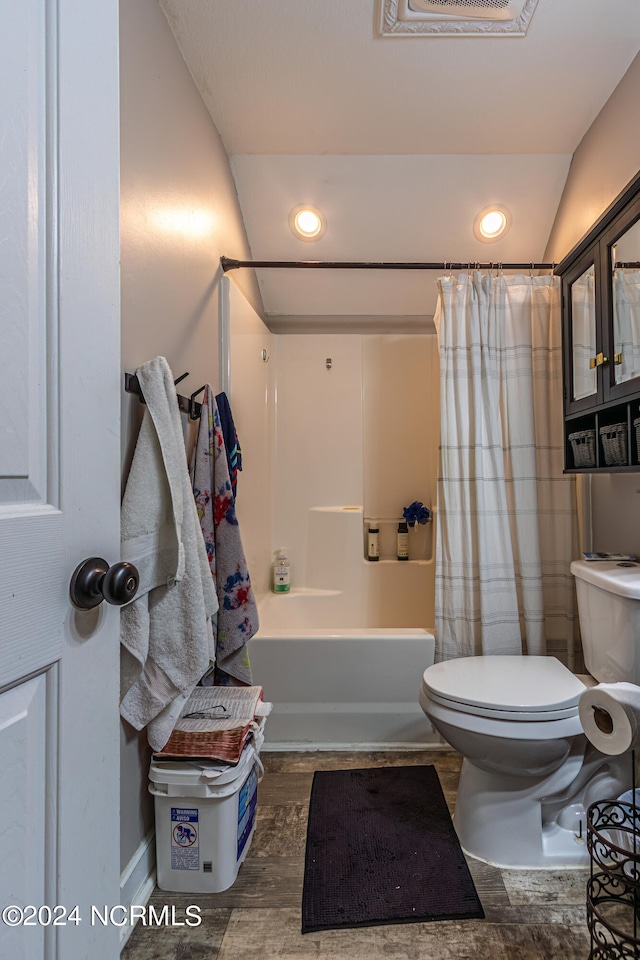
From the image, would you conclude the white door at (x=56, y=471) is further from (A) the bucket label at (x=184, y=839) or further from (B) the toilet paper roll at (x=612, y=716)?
(B) the toilet paper roll at (x=612, y=716)

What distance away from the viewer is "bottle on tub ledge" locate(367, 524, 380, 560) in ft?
8.66

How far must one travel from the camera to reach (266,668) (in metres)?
1.81

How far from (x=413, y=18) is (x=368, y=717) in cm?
233

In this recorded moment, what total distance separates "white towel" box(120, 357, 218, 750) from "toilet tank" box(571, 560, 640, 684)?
112cm

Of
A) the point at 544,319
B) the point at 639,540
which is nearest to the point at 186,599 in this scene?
the point at 639,540

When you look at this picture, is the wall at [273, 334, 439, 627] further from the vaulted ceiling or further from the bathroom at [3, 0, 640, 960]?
the vaulted ceiling

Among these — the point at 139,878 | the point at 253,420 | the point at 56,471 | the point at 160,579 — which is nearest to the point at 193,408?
the point at 160,579

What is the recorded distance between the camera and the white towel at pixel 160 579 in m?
1.08

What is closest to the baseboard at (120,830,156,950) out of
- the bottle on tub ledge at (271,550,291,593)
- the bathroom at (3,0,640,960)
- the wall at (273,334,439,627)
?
the bathroom at (3,0,640,960)

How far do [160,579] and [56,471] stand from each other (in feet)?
2.18

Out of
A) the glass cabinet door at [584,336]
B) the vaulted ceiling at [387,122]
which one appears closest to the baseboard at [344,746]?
the glass cabinet door at [584,336]

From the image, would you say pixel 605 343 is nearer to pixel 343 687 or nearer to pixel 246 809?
pixel 343 687

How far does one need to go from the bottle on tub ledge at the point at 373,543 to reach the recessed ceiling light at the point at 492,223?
156cm

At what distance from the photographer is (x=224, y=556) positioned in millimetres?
1455
